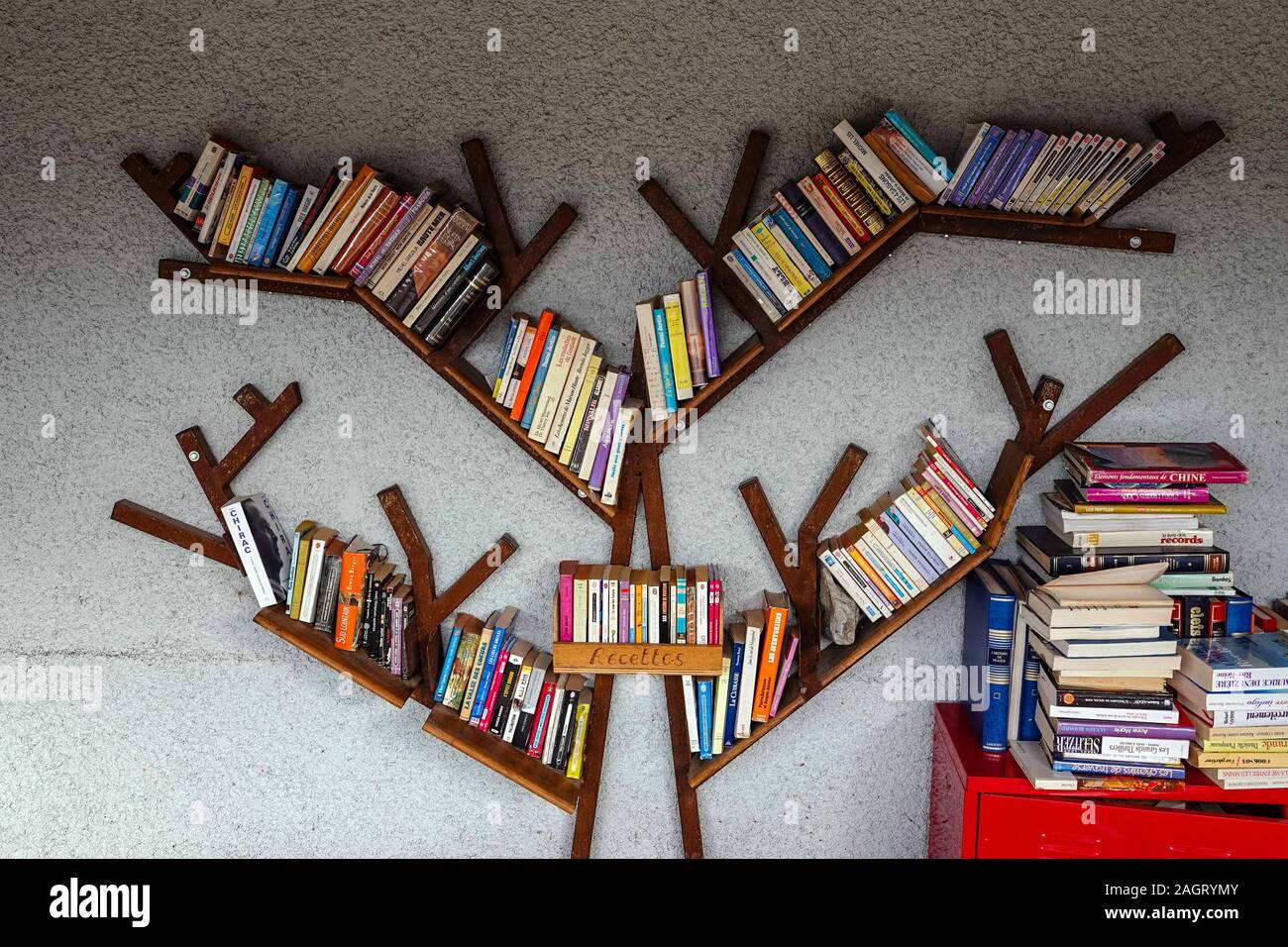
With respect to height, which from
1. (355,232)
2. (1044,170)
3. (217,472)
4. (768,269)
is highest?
(1044,170)

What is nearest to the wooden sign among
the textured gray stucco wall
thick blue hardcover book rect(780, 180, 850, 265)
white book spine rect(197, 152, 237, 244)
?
the textured gray stucco wall

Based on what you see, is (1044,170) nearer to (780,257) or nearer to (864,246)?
(864,246)

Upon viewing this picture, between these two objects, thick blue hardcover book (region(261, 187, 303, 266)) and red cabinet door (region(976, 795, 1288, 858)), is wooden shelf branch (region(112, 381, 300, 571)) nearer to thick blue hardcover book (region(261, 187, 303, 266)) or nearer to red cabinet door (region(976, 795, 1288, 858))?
thick blue hardcover book (region(261, 187, 303, 266))

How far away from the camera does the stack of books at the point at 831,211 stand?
7.32 ft

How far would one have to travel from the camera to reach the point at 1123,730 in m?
2.17

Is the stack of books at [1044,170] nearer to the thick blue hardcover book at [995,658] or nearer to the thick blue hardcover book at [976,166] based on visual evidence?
the thick blue hardcover book at [976,166]

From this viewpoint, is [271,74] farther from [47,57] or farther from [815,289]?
[815,289]

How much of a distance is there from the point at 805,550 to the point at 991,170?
1009mm

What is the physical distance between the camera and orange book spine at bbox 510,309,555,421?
7.72 feet

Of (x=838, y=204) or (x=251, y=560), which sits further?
(x=251, y=560)

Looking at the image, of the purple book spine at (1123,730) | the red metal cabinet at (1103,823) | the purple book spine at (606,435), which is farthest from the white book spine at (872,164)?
the red metal cabinet at (1103,823)

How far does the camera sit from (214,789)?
2.78 meters

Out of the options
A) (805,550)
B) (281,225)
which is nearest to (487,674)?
(805,550)
